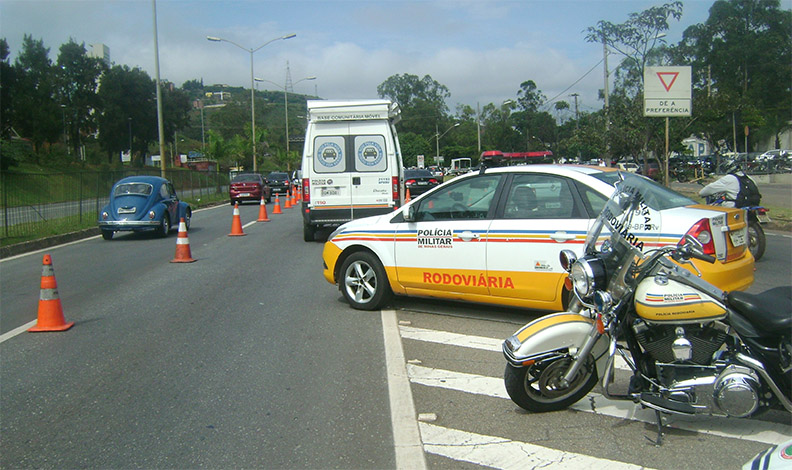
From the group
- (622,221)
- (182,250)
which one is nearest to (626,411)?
(622,221)

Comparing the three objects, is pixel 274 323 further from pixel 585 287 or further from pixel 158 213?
pixel 158 213

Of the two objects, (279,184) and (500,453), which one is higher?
(279,184)

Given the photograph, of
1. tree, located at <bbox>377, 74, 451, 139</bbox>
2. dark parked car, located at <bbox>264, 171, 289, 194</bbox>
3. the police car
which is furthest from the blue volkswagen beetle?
tree, located at <bbox>377, 74, 451, 139</bbox>

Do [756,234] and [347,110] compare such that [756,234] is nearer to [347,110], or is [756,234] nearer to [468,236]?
[468,236]

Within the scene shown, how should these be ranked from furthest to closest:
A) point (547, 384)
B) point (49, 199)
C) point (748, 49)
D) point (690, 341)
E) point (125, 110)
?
point (748, 49) < point (125, 110) < point (49, 199) < point (547, 384) < point (690, 341)

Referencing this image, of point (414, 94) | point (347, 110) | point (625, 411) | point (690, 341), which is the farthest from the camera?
Answer: point (414, 94)

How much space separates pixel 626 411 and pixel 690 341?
87cm

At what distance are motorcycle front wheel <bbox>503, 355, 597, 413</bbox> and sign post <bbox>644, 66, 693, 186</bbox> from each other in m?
17.3

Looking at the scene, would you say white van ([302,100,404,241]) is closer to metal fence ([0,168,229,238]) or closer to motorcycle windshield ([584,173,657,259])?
metal fence ([0,168,229,238])

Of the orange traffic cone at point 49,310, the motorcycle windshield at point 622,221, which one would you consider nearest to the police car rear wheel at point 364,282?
the orange traffic cone at point 49,310

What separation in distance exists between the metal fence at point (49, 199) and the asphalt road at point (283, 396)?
311 inches

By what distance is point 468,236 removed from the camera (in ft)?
22.2

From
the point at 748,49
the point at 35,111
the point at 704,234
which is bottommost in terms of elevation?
the point at 704,234

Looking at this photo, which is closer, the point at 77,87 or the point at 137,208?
the point at 137,208
